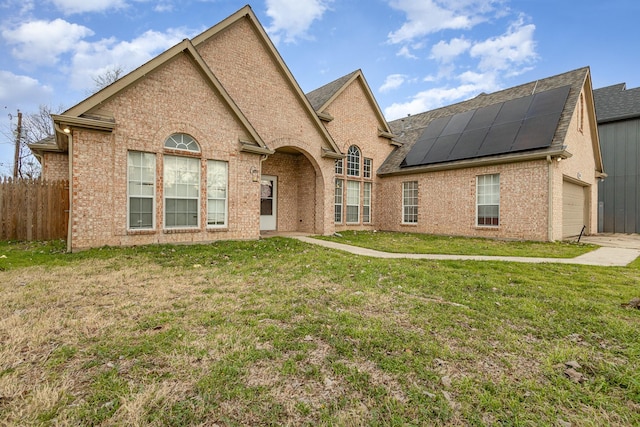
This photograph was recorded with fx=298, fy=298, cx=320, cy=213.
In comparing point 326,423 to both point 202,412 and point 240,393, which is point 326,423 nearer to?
point 240,393

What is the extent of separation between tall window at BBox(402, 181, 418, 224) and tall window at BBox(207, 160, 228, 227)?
32.4 feet

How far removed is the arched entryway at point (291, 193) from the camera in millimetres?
13963

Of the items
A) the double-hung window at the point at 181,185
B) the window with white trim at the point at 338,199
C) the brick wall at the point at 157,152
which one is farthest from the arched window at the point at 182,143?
the window with white trim at the point at 338,199

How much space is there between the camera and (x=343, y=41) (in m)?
19.5

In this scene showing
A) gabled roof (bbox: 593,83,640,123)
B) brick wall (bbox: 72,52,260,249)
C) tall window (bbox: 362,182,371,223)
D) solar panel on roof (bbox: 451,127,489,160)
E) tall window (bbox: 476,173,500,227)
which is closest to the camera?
brick wall (bbox: 72,52,260,249)

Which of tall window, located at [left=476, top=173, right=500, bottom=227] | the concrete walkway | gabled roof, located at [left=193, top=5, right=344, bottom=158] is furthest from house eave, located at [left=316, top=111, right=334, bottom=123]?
the concrete walkway

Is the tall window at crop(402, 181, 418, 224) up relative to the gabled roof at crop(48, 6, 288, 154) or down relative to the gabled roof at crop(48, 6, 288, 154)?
down

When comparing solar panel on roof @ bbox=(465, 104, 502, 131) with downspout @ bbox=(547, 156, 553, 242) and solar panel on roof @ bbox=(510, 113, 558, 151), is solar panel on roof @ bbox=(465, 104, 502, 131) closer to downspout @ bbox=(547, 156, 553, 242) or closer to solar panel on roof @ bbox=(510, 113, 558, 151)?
solar panel on roof @ bbox=(510, 113, 558, 151)

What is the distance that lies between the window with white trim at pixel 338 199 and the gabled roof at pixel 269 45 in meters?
2.40

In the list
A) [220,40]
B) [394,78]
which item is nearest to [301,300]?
[220,40]

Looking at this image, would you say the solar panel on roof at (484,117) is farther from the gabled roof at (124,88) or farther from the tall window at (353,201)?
the gabled roof at (124,88)

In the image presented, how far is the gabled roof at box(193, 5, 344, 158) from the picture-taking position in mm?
11273

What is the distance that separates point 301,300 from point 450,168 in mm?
12119

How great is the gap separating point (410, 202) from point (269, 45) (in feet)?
33.1
